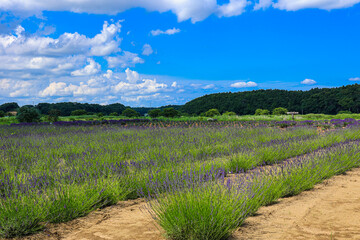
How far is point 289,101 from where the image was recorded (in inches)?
2689

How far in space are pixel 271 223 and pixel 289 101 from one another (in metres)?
70.7

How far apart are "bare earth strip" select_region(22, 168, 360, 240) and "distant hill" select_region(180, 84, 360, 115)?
65449mm

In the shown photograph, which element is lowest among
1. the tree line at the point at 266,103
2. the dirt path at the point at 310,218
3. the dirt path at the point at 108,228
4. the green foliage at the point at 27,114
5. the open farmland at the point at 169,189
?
the dirt path at the point at 108,228

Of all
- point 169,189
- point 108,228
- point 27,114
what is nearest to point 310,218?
point 169,189

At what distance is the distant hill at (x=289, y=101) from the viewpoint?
61.9m

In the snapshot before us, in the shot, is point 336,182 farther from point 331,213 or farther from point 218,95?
point 218,95

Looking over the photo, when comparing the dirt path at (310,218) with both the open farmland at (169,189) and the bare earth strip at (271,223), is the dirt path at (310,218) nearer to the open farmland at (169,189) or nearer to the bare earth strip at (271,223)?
the bare earth strip at (271,223)

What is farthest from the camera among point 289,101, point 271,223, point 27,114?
point 289,101

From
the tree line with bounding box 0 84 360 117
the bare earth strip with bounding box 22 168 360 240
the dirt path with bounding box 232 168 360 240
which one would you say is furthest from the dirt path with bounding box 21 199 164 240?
the tree line with bounding box 0 84 360 117

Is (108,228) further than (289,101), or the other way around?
(289,101)

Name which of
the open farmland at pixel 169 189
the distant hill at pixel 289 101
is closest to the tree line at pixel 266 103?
the distant hill at pixel 289 101

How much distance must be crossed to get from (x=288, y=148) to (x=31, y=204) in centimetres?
647

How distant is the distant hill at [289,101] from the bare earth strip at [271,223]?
65.4 metres

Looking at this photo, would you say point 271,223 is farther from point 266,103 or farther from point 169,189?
point 266,103
